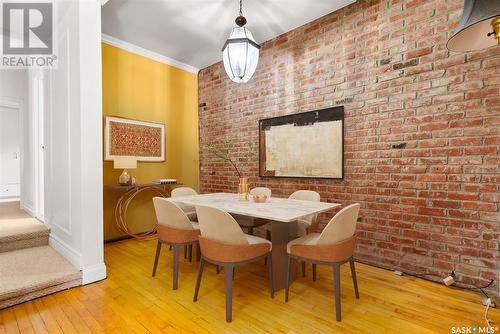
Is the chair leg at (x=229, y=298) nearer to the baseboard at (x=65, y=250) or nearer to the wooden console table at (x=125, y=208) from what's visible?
the baseboard at (x=65, y=250)

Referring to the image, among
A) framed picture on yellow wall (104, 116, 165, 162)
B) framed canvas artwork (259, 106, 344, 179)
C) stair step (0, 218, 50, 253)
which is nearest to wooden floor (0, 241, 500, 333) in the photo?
stair step (0, 218, 50, 253)

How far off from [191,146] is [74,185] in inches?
93.1

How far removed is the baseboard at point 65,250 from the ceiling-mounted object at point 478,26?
306 cm

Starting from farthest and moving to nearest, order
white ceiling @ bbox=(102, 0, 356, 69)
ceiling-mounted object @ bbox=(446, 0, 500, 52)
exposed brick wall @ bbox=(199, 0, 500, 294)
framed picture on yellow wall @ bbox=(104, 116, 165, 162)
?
1. framed picture on yellow wall @ bbox=(104, 116, 165, 162)
2. white ceiling @ bbox=(102, 0, 356, 69)
3. exposed brick wall @ bbox=(199, 0, 500, 294)
4. ceiling-mounted object @ bbox=(446, 0, 500, 52)

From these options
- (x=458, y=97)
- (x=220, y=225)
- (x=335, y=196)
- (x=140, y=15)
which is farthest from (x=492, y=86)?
(x=140, y=15)

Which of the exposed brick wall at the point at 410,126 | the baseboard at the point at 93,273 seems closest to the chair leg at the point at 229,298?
→ the baseboard at the point at 93,273

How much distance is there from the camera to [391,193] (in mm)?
2662

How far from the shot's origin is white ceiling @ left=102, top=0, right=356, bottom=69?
2.92 meters

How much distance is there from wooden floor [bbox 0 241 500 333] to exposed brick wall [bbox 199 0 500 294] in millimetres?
398

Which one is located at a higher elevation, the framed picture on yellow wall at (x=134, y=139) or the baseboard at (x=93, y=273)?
the framed picture on yellow wall at (x=134, y=139)

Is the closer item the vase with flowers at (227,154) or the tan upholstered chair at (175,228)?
the tan upholstered chair at (175,228)

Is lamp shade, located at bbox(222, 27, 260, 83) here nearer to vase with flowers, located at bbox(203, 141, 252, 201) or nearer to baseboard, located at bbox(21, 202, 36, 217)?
vase with flowers, located at bbox(203, 141, 252, 201)

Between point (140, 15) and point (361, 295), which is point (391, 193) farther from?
point (140, 15)

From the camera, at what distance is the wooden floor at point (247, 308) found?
174 centimetres
